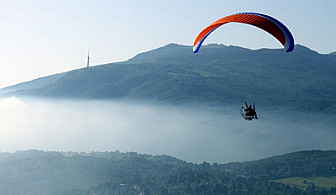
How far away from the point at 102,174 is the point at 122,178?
1113cm

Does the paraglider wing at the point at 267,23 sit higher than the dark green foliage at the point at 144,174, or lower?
higher

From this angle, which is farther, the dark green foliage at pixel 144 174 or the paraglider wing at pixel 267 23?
the dark green foliage at pixel 144 174

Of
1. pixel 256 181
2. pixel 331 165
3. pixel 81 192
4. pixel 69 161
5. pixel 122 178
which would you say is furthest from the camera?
pixel 69 161

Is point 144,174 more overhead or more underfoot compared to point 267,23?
more underfoot

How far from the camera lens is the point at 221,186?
140m

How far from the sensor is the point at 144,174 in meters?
166

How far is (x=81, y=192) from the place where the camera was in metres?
138

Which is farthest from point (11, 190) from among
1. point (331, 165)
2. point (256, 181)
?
point (331, 165)

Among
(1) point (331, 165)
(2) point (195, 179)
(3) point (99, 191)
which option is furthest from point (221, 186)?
(1) point (331, 165)

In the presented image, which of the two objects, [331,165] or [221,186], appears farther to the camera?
[331,165]

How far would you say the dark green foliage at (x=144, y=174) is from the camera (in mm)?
141500

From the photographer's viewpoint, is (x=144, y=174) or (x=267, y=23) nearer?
(x=267, y=23)

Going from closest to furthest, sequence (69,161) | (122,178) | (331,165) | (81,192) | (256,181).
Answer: (81,192) < (256,181) < (122,178) < (331,165) < (69,161)

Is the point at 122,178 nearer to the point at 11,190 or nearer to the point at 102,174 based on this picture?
the point at 102,174
